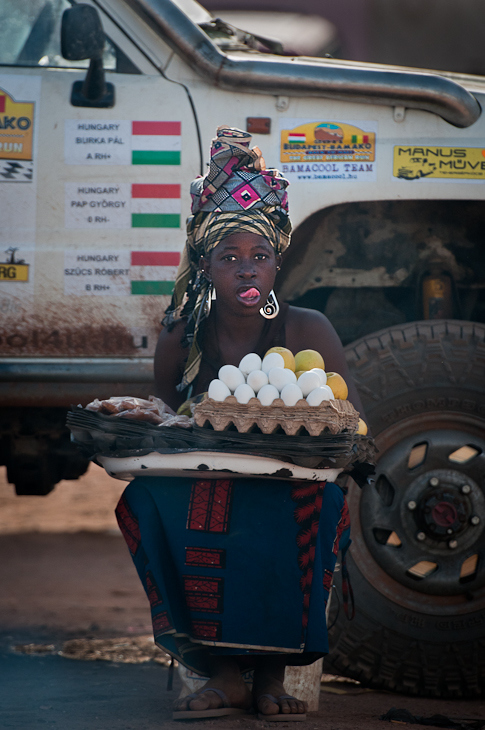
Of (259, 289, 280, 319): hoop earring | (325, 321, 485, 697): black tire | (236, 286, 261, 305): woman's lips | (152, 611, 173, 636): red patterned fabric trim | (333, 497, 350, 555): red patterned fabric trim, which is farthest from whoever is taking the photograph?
(325, 321, 485, 697): black tire

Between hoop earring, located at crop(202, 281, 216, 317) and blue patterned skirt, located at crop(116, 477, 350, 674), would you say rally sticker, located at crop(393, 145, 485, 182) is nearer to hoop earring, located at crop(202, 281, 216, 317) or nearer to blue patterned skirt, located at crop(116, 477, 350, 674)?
hoop earring, located at crop(202, 281, 216, 317)

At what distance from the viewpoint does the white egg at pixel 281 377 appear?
2291mm

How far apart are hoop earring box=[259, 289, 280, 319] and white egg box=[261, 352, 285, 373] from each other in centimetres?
32

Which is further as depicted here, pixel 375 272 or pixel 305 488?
pixel 375 272

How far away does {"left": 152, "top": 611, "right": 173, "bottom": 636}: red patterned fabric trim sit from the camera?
7.56 ft

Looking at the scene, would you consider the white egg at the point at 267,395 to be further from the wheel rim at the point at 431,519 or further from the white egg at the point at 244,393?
the wheel rim at the point at 431,519

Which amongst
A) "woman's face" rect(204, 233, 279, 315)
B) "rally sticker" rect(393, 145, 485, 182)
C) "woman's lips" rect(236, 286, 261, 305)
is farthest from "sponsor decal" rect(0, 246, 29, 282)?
"rally sticker" rect(393, 145, 485, 182)

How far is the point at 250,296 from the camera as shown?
8.48ft

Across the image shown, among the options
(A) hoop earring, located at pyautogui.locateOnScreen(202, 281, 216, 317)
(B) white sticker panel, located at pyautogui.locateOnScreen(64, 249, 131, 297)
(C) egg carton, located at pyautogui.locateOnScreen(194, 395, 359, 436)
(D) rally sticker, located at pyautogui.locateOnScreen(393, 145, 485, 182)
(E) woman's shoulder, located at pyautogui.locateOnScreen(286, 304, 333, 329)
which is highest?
(D) rally sticker, located at pyautogui.locateOnScreen(393, 145, 485, 182)

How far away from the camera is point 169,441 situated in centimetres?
228

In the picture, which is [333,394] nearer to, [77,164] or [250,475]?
[250,475]

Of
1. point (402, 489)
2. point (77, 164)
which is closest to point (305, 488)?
point (402, 489)

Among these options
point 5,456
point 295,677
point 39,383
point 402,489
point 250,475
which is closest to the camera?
point 250,475

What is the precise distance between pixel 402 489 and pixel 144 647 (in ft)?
5.44
